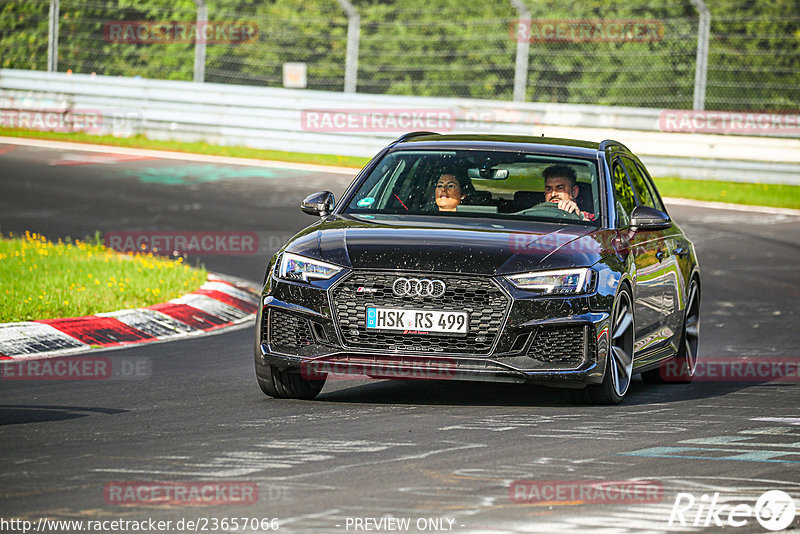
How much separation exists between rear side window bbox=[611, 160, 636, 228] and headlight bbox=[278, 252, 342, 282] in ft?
6.43

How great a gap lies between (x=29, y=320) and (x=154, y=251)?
470cm

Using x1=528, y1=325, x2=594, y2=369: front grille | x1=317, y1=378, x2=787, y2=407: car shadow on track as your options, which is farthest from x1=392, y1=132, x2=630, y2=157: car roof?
x1=528, y1=325, x2=594, y2=369: front grille

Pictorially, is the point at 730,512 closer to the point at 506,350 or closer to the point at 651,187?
the point at 506,350

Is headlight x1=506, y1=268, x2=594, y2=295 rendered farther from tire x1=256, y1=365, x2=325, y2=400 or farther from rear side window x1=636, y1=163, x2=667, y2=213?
rear side window x1=636, y1=163, x2=667, y2=213

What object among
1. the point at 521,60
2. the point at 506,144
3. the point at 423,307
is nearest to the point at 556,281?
the point at 423,307

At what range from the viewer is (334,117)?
2442cm

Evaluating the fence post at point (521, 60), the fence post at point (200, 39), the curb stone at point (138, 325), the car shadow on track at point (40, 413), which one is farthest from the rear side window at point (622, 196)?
the fence post at point (200, 39)

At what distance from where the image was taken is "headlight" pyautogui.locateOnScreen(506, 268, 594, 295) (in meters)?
7.99

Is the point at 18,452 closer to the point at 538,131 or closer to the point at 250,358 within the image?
the point at 250,358

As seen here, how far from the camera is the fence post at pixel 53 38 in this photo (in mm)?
27094

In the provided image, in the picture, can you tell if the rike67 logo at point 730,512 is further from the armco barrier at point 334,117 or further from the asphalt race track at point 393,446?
the armco barrier at point 334,117

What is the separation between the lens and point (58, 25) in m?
27.3

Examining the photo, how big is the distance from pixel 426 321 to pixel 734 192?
50.5ft

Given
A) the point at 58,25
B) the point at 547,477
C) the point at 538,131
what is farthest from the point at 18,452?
the point at 58,25
